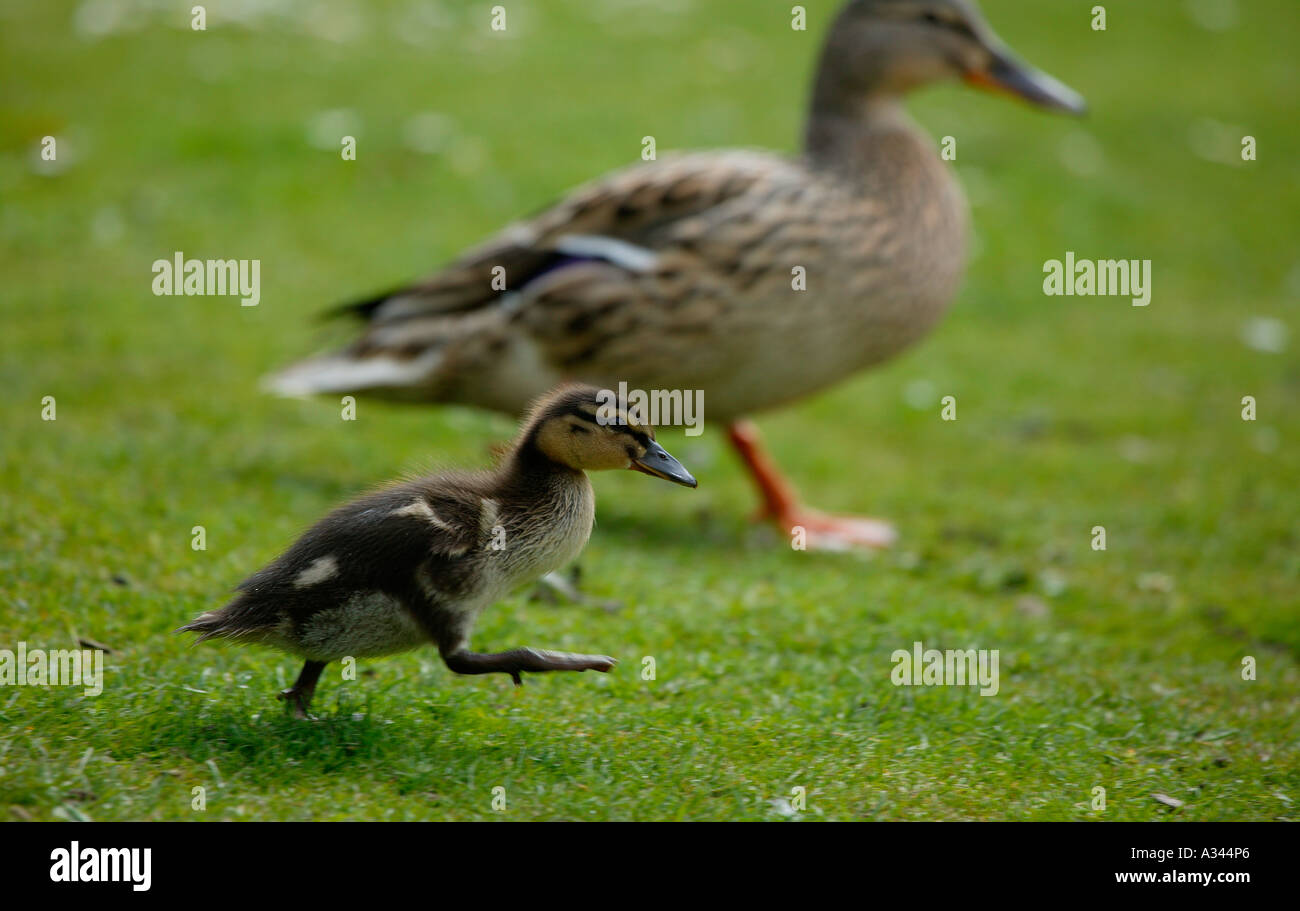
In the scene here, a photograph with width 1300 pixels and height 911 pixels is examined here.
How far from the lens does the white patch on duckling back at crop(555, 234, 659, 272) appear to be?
874 cm

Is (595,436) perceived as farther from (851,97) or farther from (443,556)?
(851,97)

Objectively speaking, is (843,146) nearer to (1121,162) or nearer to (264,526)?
(264,526)

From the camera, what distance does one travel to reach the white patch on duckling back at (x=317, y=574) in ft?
16.5

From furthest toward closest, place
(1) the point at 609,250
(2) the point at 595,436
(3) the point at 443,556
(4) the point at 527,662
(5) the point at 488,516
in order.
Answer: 1. (1) the point at 609,250
2. (2) the point at 595,436
3. (5) the point at 488,516
4. (3) the point at 443,556
5. (4) the point at 527,662

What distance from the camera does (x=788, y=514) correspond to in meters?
9.44

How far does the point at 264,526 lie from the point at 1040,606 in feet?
14.2

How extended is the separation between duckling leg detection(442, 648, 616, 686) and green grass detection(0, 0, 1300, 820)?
1.25ft

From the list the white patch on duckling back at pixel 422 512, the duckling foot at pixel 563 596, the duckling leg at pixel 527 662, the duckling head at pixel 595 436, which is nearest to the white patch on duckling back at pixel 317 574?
the white patch on duckling back at pixel 422 512

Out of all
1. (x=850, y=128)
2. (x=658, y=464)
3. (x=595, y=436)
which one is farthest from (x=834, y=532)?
(x=595, y=436)

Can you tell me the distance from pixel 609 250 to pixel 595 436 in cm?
368

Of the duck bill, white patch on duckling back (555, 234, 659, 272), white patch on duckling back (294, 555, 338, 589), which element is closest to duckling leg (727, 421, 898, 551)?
white patch on duckling back (555, 234, 659, 272)

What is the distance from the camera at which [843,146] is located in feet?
30.9

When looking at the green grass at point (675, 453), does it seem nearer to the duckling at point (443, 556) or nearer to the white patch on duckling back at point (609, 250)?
the duckling at point (443, 556)
